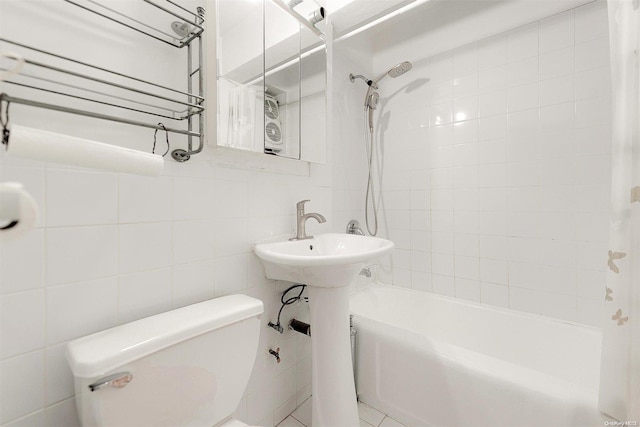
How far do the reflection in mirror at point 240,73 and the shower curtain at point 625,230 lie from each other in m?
1.15

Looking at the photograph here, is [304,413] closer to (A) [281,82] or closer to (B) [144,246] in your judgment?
(B) [144,246]

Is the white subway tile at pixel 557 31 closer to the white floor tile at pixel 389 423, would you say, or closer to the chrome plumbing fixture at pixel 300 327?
the chrome plumbing fixture at pixel 300 327

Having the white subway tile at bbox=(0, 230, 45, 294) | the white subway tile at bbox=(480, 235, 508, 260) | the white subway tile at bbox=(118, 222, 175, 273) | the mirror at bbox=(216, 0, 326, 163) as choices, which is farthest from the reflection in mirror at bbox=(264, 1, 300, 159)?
the white subway tile at bbox=(480, 235, 508, 260)

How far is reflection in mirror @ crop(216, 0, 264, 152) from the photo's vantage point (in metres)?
0.95

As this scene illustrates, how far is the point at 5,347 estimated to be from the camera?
0.58m

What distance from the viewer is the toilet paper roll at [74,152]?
0.44 meters

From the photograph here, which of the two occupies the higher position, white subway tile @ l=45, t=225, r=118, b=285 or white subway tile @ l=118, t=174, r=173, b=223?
white subway tile @ l=118, t=174, r=173, b=223

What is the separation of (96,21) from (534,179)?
79.0 inches

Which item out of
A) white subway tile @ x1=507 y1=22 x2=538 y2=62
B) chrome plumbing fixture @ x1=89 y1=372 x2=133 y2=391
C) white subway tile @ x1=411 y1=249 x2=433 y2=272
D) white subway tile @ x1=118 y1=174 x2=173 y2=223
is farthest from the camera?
white subway tile @ x1=411 y1=249 x2=433 y2=272

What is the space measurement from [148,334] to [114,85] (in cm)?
60

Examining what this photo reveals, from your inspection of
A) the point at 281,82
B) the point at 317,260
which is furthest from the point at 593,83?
the point at 317,260

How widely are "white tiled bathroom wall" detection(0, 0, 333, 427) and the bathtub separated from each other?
640 millimetres

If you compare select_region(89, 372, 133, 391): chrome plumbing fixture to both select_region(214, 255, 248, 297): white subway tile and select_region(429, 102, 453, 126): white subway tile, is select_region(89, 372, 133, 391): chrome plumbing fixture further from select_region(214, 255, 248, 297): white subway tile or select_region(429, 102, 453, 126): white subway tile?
select_region(429, 102, 453, 126): white subway tile

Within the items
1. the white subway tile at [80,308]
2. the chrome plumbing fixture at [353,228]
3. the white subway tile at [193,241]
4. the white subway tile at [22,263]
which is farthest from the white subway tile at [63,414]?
the chrome plumbing fixture at [353,228]
